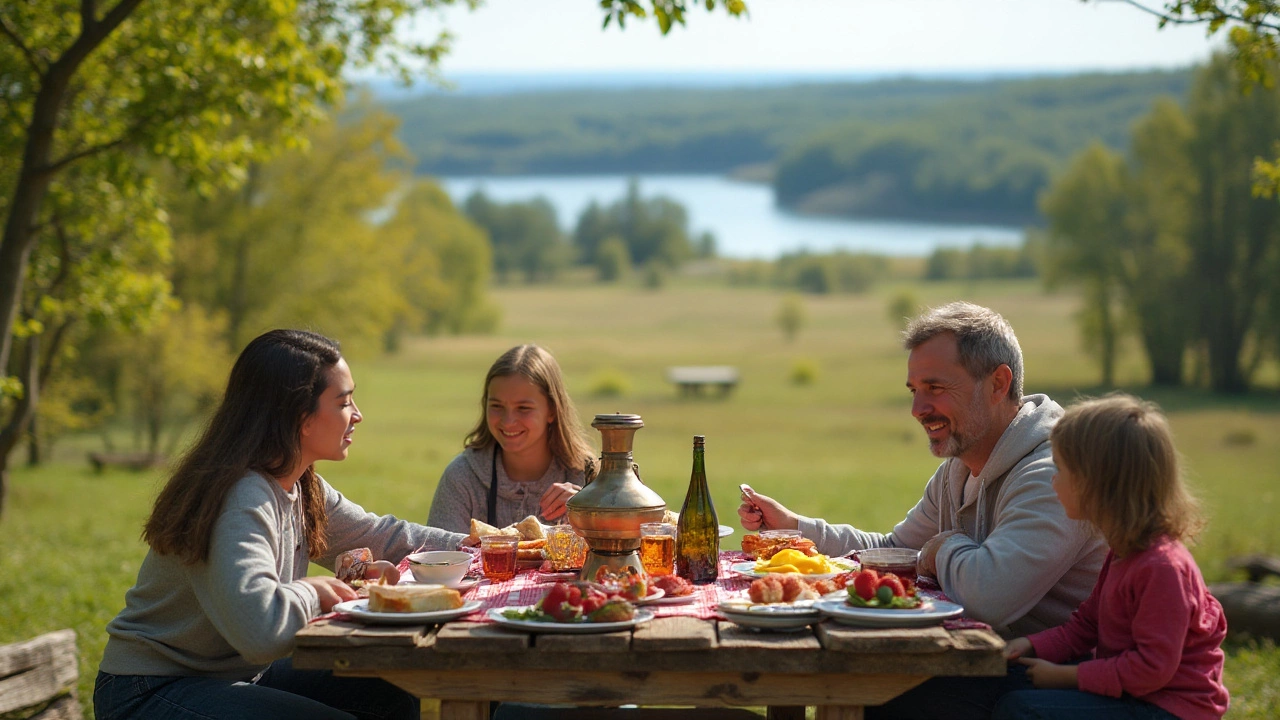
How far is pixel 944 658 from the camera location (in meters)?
3.17

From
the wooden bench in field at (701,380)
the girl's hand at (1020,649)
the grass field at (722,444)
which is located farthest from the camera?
the wooden bench in field at (701,380)

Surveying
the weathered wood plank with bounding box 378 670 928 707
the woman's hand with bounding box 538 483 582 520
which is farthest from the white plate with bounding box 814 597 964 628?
the woman's hand with bounding box 538 483 582 520

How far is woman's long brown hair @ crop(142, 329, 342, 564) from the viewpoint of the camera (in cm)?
363

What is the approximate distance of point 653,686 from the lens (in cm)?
322

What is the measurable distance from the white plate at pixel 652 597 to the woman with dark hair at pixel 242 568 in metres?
0.86

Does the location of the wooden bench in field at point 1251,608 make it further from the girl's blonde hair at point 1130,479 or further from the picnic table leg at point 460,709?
the picnic table leg at point 460,709

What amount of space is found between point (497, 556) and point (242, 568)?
88 cm

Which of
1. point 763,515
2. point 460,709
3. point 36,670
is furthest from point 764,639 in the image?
point 36,670

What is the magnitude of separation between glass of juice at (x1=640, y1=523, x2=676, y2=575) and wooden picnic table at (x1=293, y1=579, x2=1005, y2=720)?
59cm

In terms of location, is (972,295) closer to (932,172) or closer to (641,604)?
(932,172)

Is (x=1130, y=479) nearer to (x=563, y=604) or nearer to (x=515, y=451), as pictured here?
(x=563, y=604)

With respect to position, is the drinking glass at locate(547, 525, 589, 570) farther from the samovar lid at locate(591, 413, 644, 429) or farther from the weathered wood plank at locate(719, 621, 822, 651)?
the weathered wood plank at locate(719, 621, 822, 651)

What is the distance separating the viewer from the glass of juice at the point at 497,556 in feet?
13.3

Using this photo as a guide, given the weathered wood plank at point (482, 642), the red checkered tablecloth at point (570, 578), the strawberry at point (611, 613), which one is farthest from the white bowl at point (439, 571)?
the strawberry at point (611, 613)
